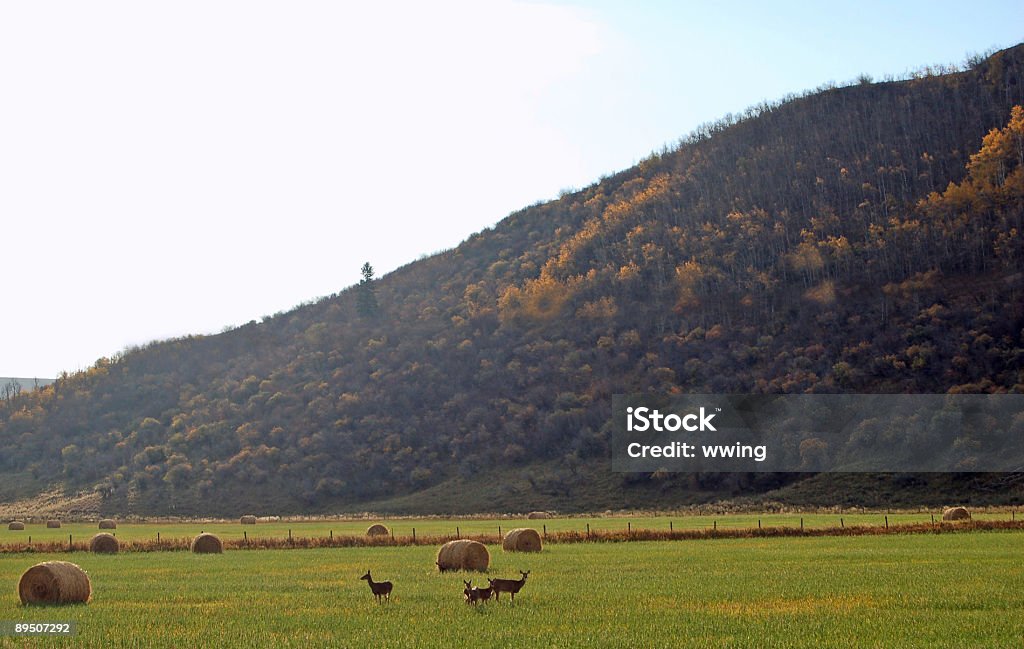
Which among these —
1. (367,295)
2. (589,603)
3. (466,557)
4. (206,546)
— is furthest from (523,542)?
(367,295)

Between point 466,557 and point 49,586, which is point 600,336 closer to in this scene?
point 466,557

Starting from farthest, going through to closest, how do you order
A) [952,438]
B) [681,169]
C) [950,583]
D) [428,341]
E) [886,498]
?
[681,169]
[428,341]
[952,438]
[886,498]
[950,583]

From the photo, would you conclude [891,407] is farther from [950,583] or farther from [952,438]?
[950,583]

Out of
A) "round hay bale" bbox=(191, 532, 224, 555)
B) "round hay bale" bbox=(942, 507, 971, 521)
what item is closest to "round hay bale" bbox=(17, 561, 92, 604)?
"round hay bale" bbox=(191, 532, 224, 555)

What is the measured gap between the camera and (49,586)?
27.5 metres

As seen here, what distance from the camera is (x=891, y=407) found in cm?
9988

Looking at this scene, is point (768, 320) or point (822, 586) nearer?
point (822, 586)

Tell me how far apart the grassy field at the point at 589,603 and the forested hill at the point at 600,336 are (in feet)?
204

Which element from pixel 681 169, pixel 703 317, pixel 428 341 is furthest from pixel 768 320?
pixel 681 169

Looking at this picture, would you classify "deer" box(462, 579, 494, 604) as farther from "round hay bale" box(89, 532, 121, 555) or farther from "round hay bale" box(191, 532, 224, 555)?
"round hay bale" box(89, 532, 121, 555)

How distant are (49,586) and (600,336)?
11084cm

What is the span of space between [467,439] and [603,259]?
44318mm

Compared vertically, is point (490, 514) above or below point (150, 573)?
below

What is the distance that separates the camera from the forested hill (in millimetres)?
113500
